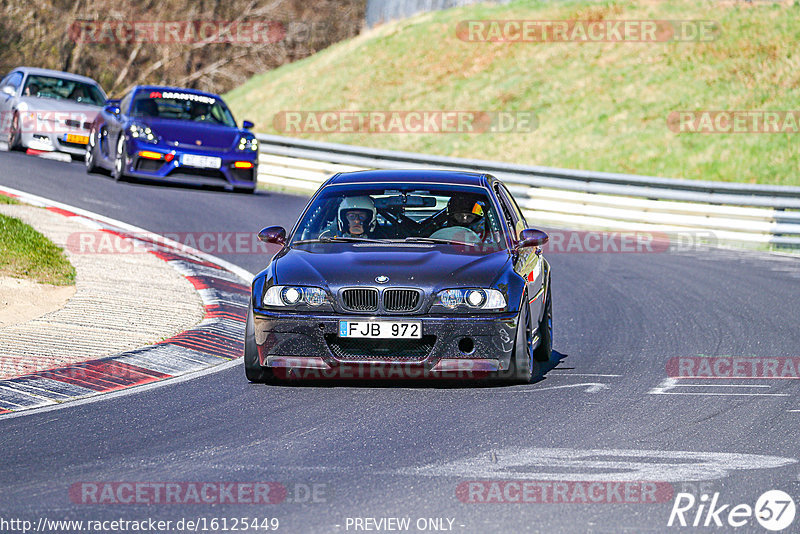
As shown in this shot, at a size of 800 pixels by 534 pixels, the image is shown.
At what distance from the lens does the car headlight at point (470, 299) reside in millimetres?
8164

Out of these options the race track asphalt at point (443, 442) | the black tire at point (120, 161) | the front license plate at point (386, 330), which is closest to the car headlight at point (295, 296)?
the front license plate at point (386, 330)

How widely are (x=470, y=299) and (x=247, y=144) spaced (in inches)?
478

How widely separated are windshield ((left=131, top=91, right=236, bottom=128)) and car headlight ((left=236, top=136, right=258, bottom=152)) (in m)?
0.80

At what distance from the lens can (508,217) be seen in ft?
31.6

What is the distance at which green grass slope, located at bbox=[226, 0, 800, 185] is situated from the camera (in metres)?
29.4

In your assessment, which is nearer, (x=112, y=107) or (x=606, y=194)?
(x=112, y=107)

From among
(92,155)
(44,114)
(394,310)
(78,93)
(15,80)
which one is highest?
(15,80)

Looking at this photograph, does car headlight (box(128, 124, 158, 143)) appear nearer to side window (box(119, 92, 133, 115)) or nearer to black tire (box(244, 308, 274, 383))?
side window (box(119, 92, 133, 115))

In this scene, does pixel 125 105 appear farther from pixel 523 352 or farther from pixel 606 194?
pixel 523 352

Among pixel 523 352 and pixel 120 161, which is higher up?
pixel 120 161

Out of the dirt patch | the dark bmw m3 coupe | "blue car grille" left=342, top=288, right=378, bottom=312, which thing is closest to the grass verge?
the dirt patch

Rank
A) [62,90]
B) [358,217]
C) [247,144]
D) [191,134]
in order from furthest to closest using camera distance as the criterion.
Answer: [62,90] → [247,144] → [191,134] → [358,217]

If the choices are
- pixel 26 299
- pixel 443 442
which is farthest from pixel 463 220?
pixel 26 299

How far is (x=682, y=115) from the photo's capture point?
3148 centimetres
